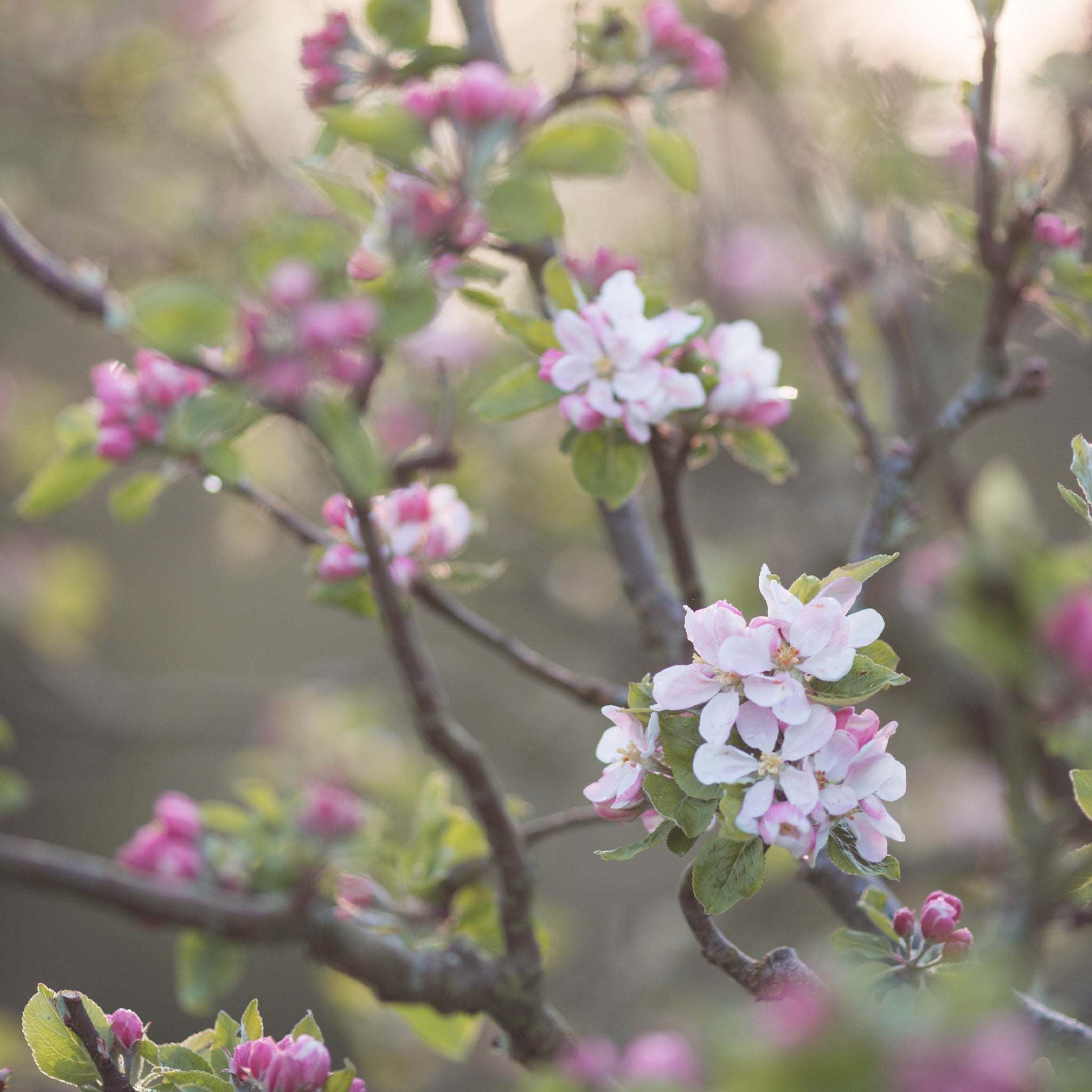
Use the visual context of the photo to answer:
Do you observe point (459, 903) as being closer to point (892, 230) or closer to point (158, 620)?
point (892, 230)

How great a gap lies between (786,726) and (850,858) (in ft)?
0.28

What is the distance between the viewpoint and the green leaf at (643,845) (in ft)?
1.80

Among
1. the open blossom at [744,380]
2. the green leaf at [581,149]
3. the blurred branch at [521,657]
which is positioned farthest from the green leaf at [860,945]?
the green leaf at [581,149]

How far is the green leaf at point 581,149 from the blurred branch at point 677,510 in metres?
0.32

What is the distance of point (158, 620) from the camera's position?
4809mm

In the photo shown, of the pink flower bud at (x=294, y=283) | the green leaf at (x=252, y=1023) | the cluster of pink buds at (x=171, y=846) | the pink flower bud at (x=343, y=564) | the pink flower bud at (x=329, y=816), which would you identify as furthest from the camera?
the pink flower bud at (x=329, y=816)

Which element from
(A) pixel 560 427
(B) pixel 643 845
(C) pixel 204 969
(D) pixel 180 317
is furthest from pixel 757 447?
(A) pixel 560 427

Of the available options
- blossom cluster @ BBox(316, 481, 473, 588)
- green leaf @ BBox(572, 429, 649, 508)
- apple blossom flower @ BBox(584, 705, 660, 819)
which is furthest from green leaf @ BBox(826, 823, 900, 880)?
blossom cluster @ BBox(316, 481, 473, 588)

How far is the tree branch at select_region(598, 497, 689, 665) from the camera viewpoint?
0.92m

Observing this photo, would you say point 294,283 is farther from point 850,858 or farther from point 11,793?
point 11,793

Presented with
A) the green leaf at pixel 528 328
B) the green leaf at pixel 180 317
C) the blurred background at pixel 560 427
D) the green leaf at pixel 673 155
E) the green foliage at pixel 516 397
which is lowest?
the blurred background at pixel 560 427

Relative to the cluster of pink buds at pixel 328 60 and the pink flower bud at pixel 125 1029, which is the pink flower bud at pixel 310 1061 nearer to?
the pink flower bud at pixel 125 1029

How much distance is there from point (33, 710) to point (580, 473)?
2861 millimetres

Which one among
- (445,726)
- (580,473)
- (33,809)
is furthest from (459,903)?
(33,809)
